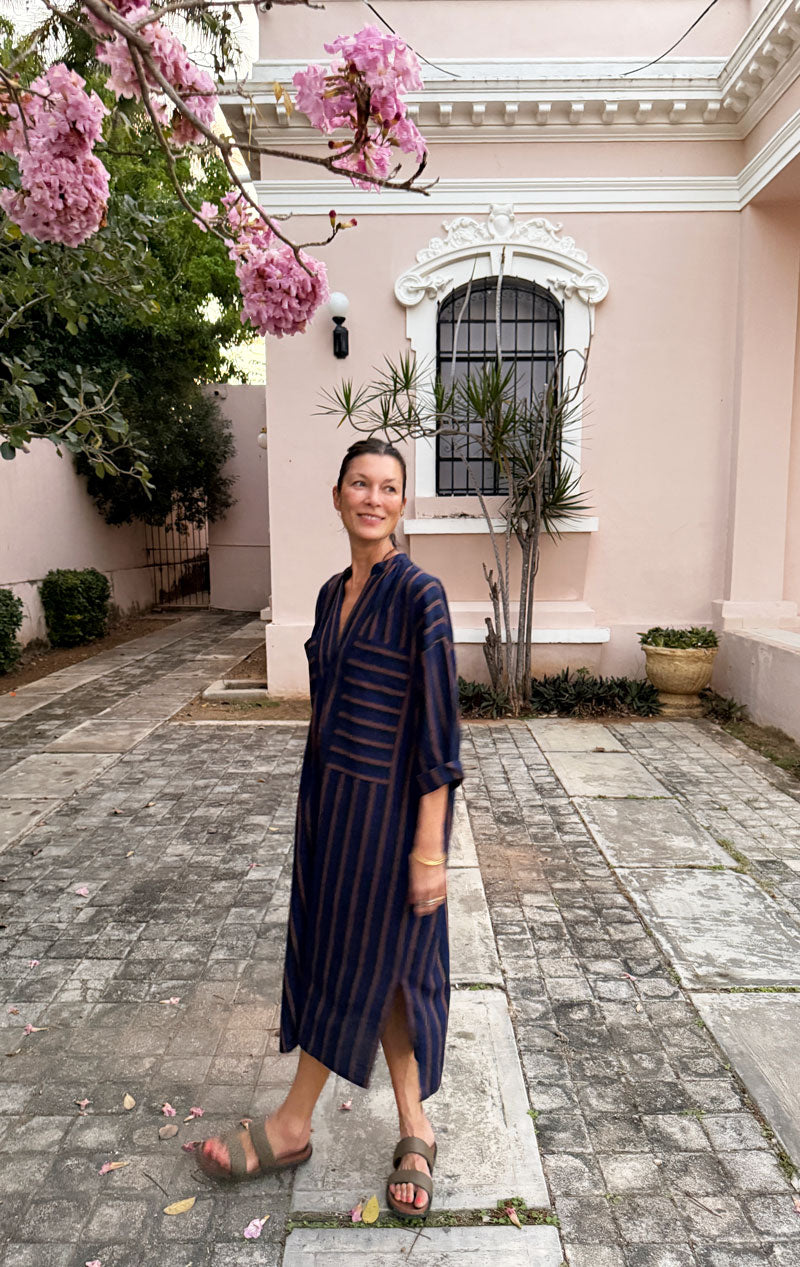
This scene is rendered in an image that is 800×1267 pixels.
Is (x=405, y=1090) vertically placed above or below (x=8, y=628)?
below

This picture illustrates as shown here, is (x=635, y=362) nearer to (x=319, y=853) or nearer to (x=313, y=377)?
→ (x=313, y=377)

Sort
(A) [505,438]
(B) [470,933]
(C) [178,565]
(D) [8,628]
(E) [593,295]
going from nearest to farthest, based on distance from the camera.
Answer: (B) [470,933] → (A) [505,438] → (E) [593,295] → (D) [8,628] → (C) [178,565]

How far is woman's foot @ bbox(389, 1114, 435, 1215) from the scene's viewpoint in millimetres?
1988

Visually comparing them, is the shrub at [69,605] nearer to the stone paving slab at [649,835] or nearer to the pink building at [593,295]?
the pink building at [593,295]

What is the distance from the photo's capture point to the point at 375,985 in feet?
6.33

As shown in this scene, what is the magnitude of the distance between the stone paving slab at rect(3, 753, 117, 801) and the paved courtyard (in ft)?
0.17

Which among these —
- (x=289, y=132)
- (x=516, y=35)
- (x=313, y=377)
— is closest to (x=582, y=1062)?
(x=313, y=377)

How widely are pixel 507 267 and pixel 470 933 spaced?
541 cm

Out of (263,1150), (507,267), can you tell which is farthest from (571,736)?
(263,1150)

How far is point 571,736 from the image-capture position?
6289 millimetres

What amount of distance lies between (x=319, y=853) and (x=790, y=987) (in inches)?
75.4

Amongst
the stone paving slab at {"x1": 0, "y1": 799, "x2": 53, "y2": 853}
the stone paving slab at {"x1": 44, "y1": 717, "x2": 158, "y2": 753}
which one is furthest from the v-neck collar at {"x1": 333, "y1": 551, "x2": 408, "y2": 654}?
the stone paving slab at {"x1": 44, "y1": 717, "x2": 158, "y2": 753}

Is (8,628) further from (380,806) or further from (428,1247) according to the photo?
(428,1247)

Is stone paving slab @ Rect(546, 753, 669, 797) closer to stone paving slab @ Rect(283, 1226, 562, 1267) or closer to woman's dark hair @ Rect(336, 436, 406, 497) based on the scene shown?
stone paving slab @ Rect(283, 1226, 562, 1267)
